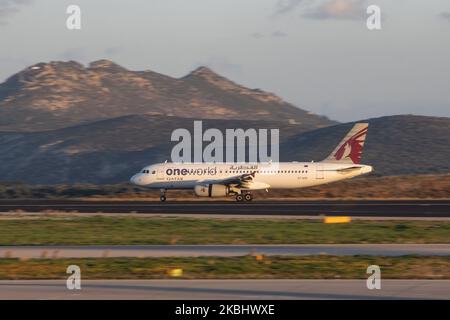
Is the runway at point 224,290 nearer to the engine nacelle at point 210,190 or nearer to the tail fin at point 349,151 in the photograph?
the engine nacelle at point 210,190

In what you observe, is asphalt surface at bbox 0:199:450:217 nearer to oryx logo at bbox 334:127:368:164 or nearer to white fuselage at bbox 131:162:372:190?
white fuselage at bbox 131:162:372:190

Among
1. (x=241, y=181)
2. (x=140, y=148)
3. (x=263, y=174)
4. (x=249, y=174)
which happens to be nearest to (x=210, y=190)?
(x=241, y=181)

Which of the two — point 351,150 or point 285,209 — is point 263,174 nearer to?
point 351,150

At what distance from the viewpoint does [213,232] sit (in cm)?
3809

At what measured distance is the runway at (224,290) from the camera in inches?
→ 769

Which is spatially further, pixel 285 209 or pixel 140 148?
pixel 140 148

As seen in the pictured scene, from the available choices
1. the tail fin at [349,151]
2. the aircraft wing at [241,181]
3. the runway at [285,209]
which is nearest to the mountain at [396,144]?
the tail fin at [349,151]

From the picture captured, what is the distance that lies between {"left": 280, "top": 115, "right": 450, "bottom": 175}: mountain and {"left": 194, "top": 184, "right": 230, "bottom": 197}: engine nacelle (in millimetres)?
69243

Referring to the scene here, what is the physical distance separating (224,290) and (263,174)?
2027 inches

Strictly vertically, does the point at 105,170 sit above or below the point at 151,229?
above

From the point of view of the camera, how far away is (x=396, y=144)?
494 feet

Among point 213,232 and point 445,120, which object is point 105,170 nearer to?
point 445,120
